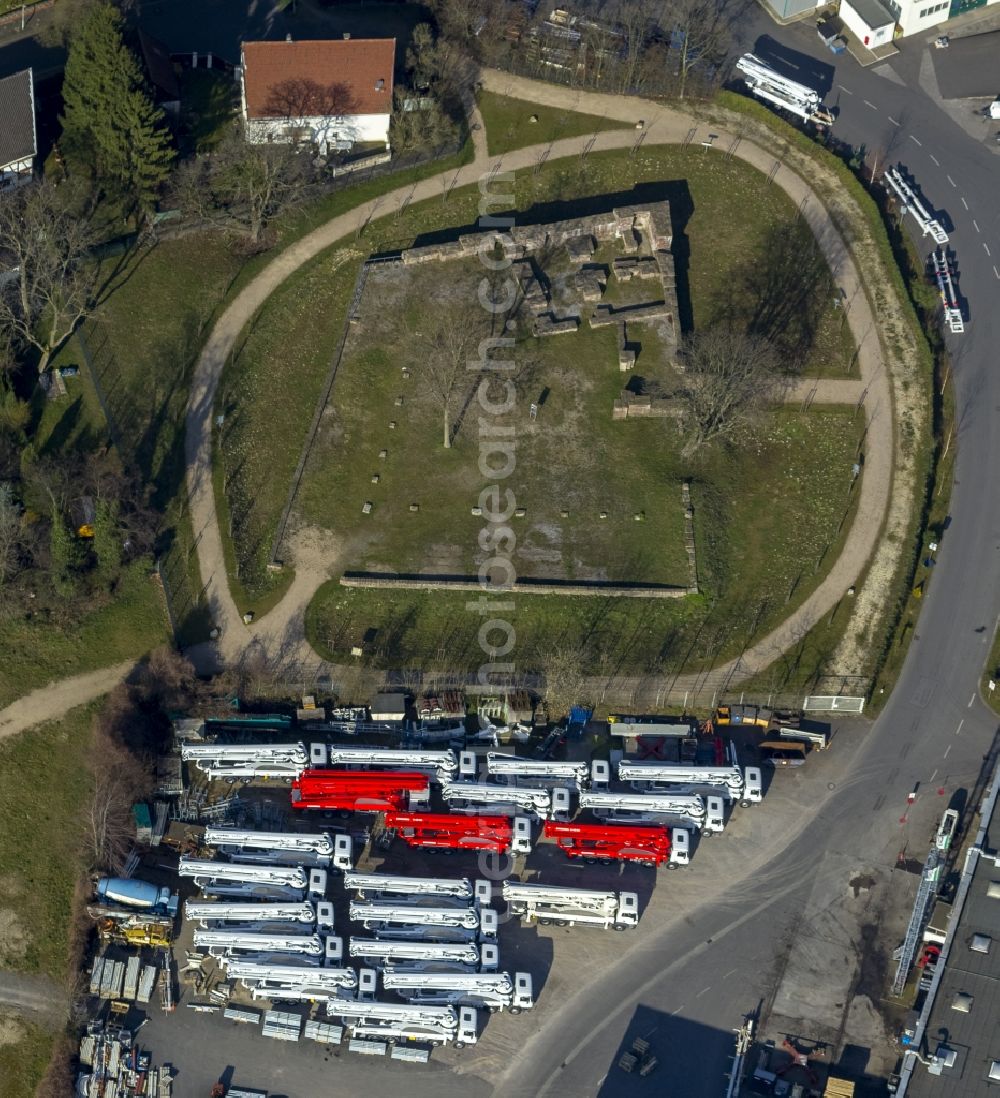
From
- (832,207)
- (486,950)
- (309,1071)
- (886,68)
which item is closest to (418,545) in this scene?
(486,950)

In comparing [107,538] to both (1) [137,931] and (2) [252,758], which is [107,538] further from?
(1) [137,931]

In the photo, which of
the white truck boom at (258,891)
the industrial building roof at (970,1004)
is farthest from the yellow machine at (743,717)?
the white truck boom at (258,891)

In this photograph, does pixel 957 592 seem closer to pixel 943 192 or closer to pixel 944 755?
pixel 944 755

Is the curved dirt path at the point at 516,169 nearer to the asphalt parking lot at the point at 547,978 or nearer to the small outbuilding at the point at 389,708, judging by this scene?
the small outbuilding at the point at 389,708

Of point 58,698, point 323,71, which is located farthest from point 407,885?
point 323,71

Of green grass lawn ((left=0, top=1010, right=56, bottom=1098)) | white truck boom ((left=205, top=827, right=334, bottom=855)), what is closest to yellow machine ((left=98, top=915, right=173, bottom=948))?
white truck boom ((left=205, top=827, right=334, bottom=855))
